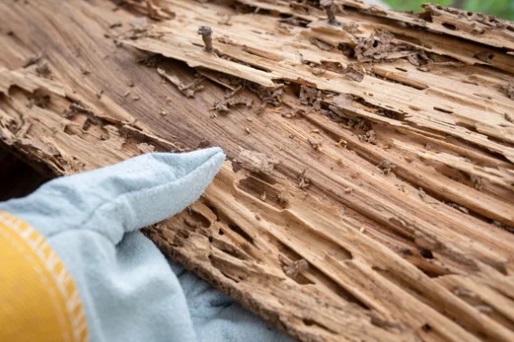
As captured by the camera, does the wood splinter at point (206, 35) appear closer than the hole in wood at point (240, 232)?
No

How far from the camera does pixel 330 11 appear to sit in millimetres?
1160

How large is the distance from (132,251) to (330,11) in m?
0.67

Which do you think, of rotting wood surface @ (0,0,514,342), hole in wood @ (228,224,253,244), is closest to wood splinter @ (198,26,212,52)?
rotting wood surface @ (0,0,514,342)

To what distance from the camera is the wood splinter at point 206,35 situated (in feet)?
3.54

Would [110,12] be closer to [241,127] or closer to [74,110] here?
[74,110]

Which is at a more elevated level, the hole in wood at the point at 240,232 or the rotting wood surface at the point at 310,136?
the rotting wood surface at the point at 310,136

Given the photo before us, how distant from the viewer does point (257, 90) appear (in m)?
1.07

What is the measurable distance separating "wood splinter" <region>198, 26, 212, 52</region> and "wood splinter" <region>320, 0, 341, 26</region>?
258mm

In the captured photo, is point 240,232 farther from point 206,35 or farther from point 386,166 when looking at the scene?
point 206,35

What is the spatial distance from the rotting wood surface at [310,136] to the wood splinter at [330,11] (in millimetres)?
25

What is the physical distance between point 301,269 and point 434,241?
211 millimetres

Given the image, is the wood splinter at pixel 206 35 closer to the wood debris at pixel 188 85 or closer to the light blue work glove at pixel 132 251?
the wood debris at pixel 188 85

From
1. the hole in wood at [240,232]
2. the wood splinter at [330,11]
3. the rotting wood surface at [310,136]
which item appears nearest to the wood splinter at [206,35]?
the rotting wood surface at [310,136]

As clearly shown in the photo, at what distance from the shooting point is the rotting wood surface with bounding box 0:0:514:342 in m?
0.80
